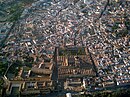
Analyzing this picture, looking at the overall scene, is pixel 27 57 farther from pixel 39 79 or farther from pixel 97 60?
pixel 97 60

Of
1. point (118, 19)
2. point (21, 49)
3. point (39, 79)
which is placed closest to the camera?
point (39, 79)

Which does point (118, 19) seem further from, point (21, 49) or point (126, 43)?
point (21, 49)

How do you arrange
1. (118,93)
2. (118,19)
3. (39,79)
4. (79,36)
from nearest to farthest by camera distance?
1. (118,93)
2. (39,79)
3. (79,36)
4. (118,19)

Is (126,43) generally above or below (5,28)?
below

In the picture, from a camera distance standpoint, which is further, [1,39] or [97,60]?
[1,39]

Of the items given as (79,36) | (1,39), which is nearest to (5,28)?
(1,39)

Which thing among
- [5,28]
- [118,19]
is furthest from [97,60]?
[5,28]
